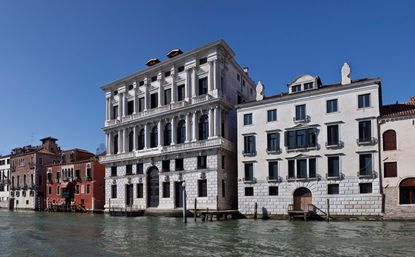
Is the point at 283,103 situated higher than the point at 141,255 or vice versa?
the point at 283,103

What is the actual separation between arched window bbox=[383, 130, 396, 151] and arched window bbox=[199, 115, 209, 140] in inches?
704

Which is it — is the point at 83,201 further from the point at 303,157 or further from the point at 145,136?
the point at 303,157

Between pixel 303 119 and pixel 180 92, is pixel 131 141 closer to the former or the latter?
pixel 180 92

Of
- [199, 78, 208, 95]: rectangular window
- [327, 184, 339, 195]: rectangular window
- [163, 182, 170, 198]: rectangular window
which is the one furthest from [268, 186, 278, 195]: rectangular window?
[199, 78, 208, 95]: rectangular window

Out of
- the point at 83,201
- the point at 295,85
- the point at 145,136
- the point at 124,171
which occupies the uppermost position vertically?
the point at 295,85

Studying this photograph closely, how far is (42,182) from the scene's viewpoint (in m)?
70.6

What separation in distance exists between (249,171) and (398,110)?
14401 mm

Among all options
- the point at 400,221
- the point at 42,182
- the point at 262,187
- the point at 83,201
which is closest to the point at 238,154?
the point at 262,187

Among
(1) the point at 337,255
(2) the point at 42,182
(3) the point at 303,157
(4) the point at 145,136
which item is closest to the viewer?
(1) the point at 337,255

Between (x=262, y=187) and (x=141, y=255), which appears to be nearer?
(x=141, y=255)

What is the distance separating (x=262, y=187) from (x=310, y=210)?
5.20m

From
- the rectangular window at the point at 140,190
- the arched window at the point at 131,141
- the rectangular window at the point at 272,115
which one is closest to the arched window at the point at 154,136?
the arched window at the point at 131,141

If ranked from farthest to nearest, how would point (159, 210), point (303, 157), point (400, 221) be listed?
point (159, 210) → point (303, 157) → point (400, 221)

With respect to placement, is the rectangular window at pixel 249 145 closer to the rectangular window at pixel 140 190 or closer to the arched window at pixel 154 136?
the arched window at pixel 154 136
